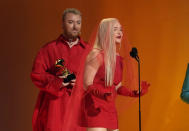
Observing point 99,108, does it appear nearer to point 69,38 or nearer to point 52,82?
point 52,82

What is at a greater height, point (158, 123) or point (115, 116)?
point (115, 116)

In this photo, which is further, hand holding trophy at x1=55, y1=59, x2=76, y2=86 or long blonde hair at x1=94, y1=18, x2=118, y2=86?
hand holding trophy at x1=55, y1=59, x2=76, y2=86

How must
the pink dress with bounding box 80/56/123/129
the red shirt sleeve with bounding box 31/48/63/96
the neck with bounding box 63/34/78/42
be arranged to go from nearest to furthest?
the pink dress with bounding box 80/56/123/129
the red shirt sleeve with bounding box 31/48/63/96
the neck with bounding box 63/34/78/42

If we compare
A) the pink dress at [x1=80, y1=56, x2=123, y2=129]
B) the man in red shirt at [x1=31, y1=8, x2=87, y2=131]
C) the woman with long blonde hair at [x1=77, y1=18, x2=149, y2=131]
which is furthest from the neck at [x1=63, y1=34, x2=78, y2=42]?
the pink dress at [x1=80, y1=56, x2=123, y2=129]

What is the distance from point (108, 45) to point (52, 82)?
67 centimetres

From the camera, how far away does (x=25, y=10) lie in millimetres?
4516

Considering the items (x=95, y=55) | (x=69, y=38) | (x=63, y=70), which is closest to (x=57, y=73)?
(x=63, y=70)

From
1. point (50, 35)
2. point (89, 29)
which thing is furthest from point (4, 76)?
point (89, 29)

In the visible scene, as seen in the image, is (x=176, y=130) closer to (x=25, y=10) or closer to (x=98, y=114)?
(x=98, y=114)

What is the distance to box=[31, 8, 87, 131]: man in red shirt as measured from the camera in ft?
11.5

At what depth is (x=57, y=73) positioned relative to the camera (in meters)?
3.59

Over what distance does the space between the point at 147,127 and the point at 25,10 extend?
6.43 feet

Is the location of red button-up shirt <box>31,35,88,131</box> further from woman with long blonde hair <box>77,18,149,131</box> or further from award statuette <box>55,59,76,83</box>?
woman with long blonde hair <box>77,18,149,131</box>

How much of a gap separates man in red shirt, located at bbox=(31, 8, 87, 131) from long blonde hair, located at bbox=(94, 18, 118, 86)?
1.63 feet
